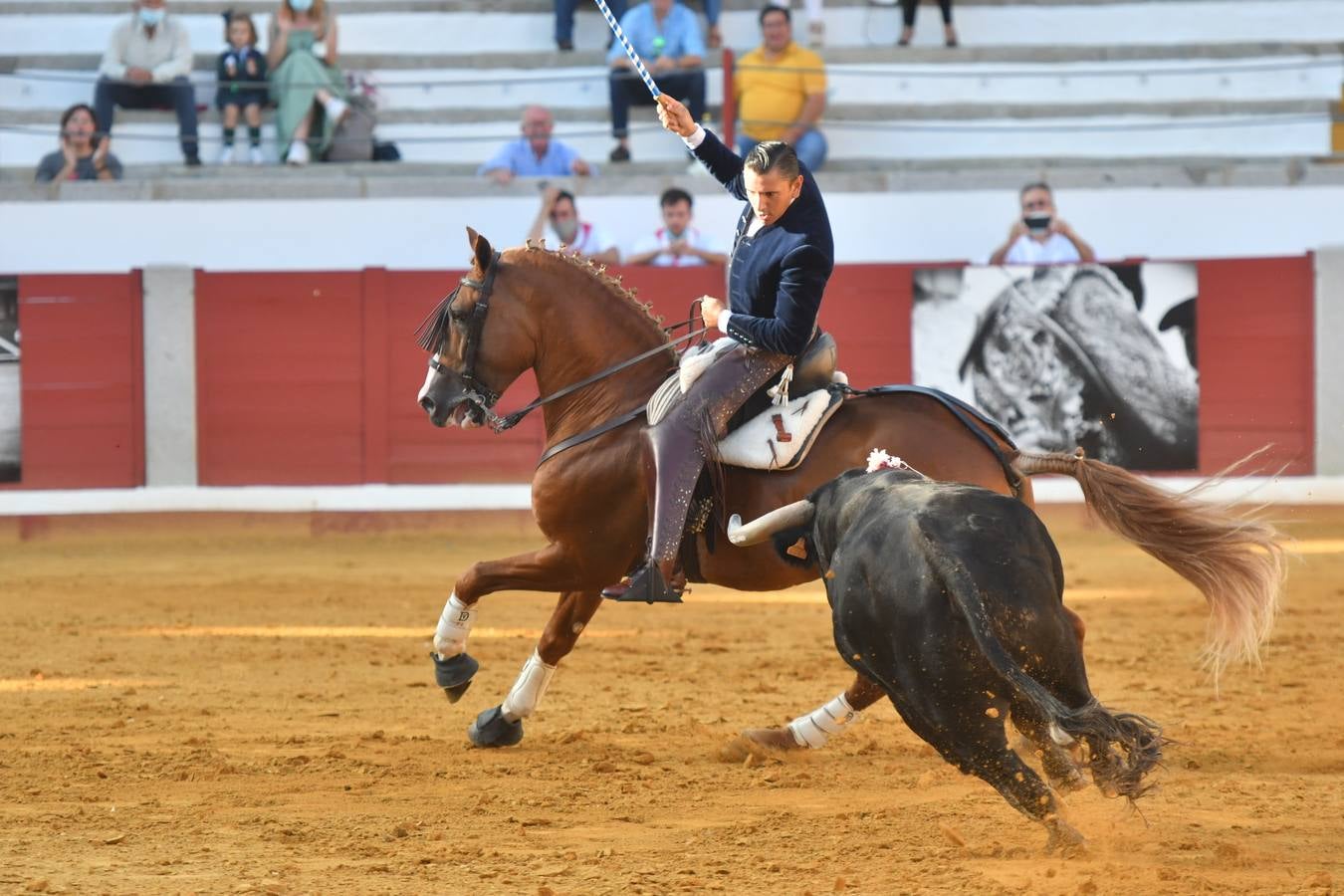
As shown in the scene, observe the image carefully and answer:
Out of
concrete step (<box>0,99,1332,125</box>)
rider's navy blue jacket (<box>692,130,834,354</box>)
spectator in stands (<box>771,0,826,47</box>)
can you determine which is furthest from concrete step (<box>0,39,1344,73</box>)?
rider's navy blue jacket (<box>692,130,834,354</box>)

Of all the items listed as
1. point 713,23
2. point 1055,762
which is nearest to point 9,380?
point 713,23

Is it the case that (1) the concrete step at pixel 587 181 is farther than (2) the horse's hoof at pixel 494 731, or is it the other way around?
(1) the concrete step at pixel 587 181

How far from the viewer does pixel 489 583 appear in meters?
5.16

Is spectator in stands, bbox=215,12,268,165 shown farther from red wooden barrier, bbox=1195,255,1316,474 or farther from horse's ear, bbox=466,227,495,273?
horse's ear, bbox=466,227,495,273

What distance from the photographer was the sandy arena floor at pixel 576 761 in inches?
151

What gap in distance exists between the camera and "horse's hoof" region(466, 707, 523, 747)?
17.6 ft

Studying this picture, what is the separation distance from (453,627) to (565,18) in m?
9.08

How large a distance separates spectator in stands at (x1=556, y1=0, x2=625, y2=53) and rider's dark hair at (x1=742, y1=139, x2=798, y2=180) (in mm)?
8877

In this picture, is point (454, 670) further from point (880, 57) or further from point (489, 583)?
point (880, 57)

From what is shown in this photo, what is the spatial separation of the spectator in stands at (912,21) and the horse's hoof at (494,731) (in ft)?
30.6

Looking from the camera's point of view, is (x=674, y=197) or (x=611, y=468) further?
(x=674, y=197)

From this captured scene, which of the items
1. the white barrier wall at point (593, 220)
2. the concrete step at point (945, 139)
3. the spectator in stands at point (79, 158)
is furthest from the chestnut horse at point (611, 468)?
the spectator in stands at point (79, 158)

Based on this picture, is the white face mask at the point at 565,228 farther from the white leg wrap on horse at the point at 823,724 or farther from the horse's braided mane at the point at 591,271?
the white leg wrap on horse at the point at 823,724

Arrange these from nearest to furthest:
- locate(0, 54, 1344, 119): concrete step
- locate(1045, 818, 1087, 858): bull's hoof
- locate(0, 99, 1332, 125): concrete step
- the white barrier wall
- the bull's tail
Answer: the bull's tail < locate(1045, 818, 1087, 858): bull's hoof < the white barrier wall < locate(0, 99, 1332, 125): concrete step < locate(0, 54, 1344, 119): concrete step
